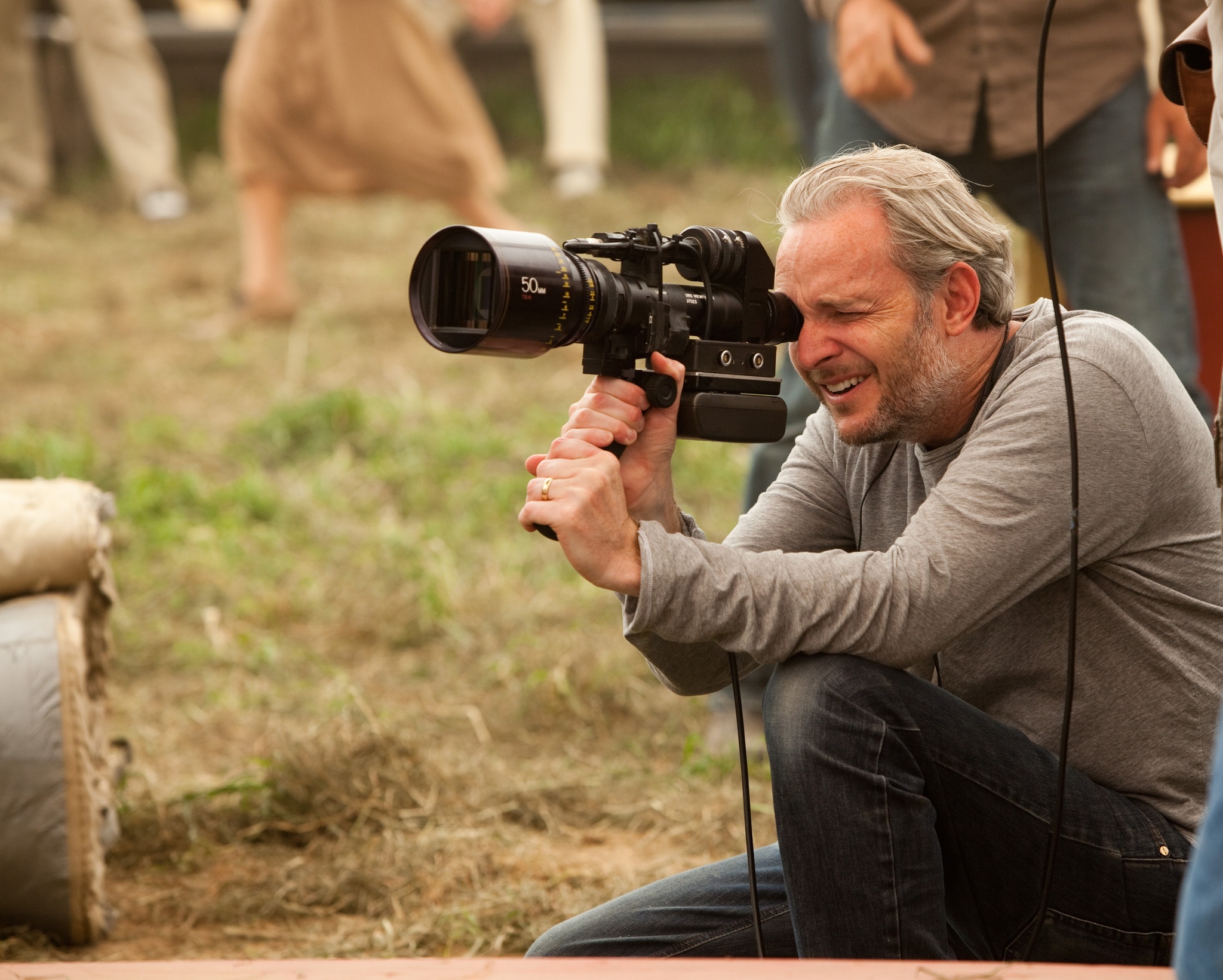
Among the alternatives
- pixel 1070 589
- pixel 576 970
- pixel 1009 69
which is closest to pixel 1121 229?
pixel 1009 69

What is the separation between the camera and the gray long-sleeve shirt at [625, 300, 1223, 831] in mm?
1823

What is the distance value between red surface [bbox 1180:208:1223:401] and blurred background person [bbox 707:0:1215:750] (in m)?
0.32

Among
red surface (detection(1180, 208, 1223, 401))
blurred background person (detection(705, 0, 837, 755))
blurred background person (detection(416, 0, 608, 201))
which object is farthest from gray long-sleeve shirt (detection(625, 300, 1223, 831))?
blurred background person (detection(416, 0, 608, 201))

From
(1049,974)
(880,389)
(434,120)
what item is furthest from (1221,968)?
(434,120)

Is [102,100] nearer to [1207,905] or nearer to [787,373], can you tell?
[787,373]

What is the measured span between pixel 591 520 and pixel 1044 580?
541 mm

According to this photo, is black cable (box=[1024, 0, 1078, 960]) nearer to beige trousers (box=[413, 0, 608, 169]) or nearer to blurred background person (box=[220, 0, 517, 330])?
blurred background person (box=[220, 0, 517, 330])

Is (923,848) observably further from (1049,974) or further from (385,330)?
(385,330)

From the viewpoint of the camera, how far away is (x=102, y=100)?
7.68 metres

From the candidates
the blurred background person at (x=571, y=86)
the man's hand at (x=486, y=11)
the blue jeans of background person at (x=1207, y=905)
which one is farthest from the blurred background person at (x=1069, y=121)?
the blurred background person at (x=571, y=86)

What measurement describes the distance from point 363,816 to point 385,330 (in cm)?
365

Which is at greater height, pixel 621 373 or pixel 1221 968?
pixel 621 373

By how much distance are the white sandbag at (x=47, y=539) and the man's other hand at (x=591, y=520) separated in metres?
1.16

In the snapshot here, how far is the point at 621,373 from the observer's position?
76.9 inches
